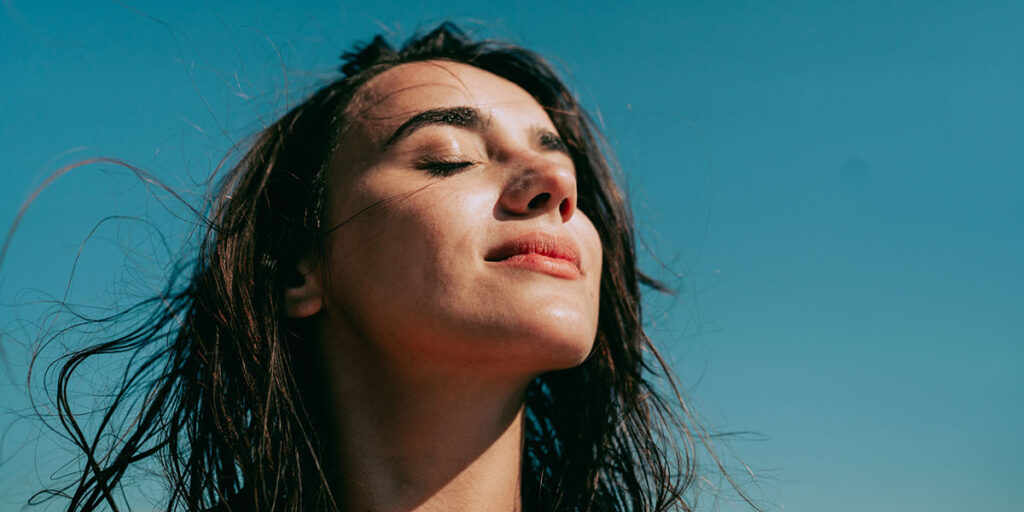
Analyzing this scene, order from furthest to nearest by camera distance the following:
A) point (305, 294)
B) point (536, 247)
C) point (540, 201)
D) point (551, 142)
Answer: point (551, 142) < point (305, 294) < point (540, 201) < point (536, 247)

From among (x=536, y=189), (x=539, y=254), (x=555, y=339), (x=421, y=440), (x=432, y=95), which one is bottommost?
(x=421, y=440)

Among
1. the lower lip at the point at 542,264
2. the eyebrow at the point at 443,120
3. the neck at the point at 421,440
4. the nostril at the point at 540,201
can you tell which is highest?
the eyebrow at the point at 443,120

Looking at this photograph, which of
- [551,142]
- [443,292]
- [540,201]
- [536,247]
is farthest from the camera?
[551,142]

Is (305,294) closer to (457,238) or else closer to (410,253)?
(410,253)

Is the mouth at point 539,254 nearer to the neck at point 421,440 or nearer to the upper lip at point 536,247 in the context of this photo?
the upper lip at point 536,247

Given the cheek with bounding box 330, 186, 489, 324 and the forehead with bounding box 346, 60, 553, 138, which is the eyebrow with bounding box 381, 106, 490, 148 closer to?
the forehead with bounding box 346, 60, 553, 138

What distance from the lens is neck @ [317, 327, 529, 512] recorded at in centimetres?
297

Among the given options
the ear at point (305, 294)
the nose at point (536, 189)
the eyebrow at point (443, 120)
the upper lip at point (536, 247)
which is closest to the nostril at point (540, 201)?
the nose at point (536, 189)

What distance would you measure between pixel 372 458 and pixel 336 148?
4.07 ft

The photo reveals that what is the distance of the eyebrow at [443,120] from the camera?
3.13 m

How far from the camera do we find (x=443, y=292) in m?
2.75

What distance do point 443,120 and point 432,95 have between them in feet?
0.58

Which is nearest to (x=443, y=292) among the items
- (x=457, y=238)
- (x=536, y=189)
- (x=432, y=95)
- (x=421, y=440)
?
(x=457, y=238)

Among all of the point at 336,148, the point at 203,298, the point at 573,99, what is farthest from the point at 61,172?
the point at 573,99
